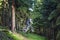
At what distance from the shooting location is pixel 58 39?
23.4m

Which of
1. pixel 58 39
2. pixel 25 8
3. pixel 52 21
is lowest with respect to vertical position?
pixel 58 39

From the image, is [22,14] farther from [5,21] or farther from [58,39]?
[58,39]

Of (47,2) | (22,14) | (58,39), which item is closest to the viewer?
(58,39)

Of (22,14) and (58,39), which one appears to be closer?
(58,39)

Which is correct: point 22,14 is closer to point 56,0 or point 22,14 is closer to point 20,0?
point 20,0

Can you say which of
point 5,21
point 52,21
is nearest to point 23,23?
point 5,21

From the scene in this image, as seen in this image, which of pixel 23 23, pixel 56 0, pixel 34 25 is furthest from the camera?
pixel 34 25

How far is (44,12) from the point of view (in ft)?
103

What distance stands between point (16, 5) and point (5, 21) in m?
5.81

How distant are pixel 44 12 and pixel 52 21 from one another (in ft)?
17.1

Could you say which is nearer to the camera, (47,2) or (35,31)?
(47,2)

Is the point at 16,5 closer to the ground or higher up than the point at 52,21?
higher up

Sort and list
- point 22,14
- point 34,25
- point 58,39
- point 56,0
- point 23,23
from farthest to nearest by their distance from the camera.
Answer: point 34,25 < point 23,23 < point 22,14 < point 56,0 < point 58,39

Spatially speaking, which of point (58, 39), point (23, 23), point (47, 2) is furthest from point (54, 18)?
point (23, 23)
